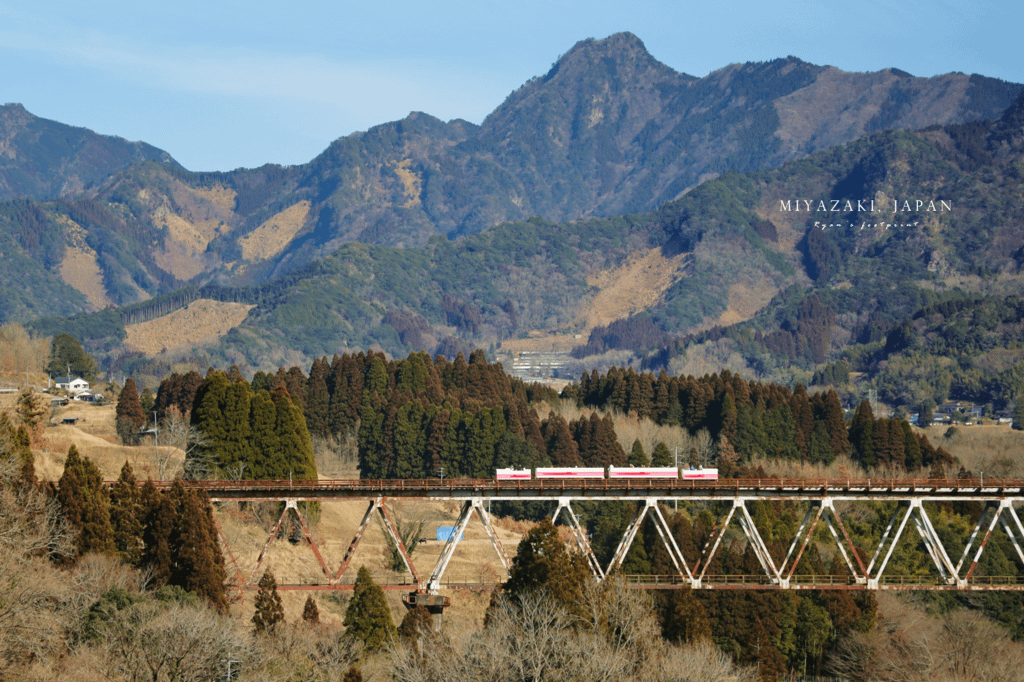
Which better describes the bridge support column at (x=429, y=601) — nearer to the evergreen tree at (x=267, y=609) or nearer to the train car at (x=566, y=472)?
the evergreen tree at (x=267, y=609)

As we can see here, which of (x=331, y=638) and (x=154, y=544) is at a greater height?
(x=154, y=544)

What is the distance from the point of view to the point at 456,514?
182m

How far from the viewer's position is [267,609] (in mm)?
97875

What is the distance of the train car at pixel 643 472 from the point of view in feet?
378

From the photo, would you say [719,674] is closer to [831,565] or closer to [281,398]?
[831,565]

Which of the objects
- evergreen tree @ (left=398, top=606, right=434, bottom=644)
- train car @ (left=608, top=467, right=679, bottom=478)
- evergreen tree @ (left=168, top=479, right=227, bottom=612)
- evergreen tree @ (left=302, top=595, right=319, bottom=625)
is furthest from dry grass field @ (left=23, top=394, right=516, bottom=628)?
train car @ (left=608, top=467, right=679, bottom=478)

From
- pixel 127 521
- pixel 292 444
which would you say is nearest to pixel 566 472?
pixel 127 521

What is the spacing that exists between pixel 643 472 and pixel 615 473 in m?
3.25

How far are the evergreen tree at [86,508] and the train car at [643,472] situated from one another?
42123mm

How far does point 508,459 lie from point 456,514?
19427 mm

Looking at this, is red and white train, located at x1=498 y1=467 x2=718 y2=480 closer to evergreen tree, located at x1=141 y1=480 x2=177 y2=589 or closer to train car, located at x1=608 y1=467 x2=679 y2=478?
train car, located at x1=608 y1=467 x2=679 y2=478

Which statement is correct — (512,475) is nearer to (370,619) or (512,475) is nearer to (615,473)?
(615,473)

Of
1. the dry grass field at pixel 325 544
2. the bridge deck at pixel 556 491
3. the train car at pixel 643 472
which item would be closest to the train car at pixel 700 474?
the train car at pixel 643 472

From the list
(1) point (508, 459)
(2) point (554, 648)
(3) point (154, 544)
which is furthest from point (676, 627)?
(1) point (508, 459)
